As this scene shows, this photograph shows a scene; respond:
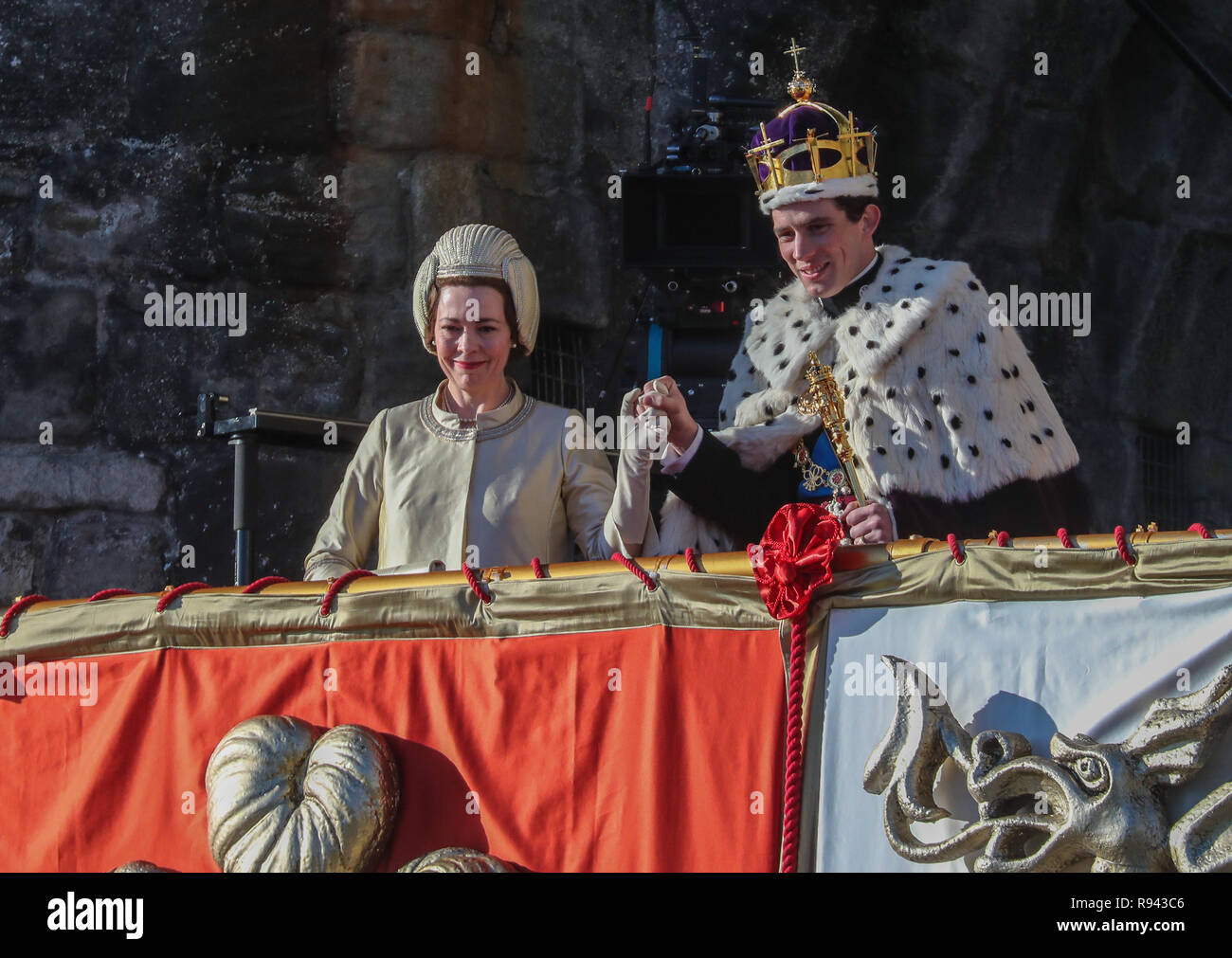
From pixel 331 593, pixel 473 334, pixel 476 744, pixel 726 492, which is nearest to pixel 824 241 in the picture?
pixel 726 492

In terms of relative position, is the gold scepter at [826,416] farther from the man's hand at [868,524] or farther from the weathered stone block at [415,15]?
the weathered stone block at [415,15]

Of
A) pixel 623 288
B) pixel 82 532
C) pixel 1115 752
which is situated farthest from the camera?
pixel 623 288

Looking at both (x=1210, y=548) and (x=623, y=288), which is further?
(x=623, y=288)

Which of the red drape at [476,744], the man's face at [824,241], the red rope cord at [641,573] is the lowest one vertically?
the red drape at [476,744]

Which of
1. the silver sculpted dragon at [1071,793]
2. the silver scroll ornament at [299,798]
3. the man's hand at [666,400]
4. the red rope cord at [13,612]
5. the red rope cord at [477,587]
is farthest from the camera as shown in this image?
the red rope cord at [13,612]

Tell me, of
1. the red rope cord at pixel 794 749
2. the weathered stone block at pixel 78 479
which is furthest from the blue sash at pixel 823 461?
the weathered stone block at pixel 78 479

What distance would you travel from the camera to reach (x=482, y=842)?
317cm

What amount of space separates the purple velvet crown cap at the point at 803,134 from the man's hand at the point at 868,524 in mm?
1140

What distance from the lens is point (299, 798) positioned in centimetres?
320

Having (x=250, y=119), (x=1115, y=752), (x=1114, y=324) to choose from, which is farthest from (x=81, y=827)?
(x=1114, y=324)

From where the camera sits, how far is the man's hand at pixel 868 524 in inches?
132

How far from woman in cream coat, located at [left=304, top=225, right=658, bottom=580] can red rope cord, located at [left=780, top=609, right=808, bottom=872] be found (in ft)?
3.35

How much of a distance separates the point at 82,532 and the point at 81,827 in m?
3.45

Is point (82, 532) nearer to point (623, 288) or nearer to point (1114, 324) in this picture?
point (623, 288)
